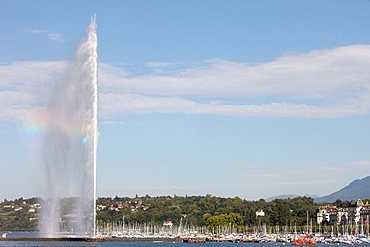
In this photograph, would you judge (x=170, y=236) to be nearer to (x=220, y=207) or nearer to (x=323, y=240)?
(x=323, y=240)

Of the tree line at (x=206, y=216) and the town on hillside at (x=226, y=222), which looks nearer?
the town on hillside at (x=226, y=222)

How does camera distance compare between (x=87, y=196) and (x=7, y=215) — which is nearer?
(x=87, y=196)

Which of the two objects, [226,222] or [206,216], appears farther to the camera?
[206,216]

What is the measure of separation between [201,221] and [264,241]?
42213mm

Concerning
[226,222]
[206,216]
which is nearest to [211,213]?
[206,216]

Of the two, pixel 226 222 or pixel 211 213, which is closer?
pixel 226 222

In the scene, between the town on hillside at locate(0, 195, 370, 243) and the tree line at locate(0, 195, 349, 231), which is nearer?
the town on hillside at locate(0, 195, 370, 243)

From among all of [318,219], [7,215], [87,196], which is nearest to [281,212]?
[318,219]

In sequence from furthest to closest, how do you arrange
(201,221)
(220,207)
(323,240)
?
(220,207)
(201,221)
(323,240)

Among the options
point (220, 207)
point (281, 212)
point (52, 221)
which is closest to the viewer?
point (52, 221)

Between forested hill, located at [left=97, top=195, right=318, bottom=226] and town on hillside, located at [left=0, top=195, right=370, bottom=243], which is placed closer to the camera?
town on hillside, located at [left=0, top=195, right=370, bottom=243]

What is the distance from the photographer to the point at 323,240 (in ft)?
398

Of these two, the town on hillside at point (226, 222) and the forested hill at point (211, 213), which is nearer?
the town on hillside at point (226, 222)

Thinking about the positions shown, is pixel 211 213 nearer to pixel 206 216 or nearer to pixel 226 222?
pixel 206 216
